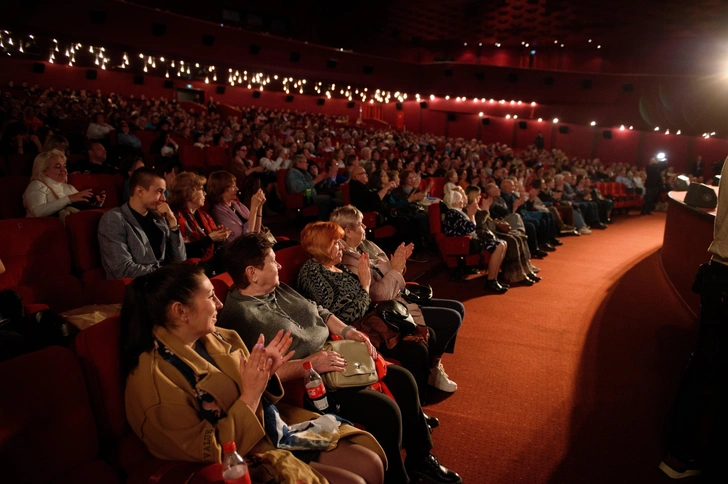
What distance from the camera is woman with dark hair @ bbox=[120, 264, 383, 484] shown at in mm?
1325

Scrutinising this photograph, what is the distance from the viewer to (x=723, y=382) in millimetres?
1991

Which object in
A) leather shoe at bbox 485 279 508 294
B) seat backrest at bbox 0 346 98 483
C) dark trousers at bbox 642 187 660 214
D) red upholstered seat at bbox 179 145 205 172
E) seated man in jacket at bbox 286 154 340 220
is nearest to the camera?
seat backrest at bbox 0 346 98 483

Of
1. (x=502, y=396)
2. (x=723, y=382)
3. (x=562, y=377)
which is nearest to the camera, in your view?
(x=723, y=382)

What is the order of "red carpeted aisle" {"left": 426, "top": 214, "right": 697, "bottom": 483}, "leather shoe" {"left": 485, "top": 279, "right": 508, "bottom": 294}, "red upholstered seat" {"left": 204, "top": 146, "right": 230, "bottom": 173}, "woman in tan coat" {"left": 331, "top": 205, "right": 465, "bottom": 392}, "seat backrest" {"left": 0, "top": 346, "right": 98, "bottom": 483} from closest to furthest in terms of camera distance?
1. "seat backrest" {"left": 0, "top": 346, "right": 98, "bottom": 483}
2. "red carpeted aisle" {"left": 426, "top": 214, "right": 697, "bottom": 483}
3. "woman in tan coat" {"left": 331, "top": 205, "right": 465, "bottom": 392}
4. "leather shoe" {"left": 485, "top": 279, "right": 508, "bottom": 294}
5. "red upholstered seat" {"left": 204, "top": 146, "right": 230, "bottom": 173}

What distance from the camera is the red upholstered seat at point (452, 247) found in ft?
15.4

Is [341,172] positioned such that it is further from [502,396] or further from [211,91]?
[211,91]

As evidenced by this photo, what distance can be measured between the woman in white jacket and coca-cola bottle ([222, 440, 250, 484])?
245 centimetres

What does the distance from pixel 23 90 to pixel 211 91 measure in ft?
25.5

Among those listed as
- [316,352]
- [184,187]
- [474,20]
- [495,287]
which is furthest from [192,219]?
[474,20]

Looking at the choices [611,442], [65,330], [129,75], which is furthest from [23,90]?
[611,442]

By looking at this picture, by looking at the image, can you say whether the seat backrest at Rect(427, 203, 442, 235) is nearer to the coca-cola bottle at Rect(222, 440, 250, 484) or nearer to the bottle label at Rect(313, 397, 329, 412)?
the bottle label at Rect(313, 397, 329, 412)

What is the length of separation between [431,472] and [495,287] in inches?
109

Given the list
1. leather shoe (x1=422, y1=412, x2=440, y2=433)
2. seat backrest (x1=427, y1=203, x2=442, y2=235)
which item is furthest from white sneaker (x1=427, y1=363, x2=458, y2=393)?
seat backrest (x1=427, y1=203, x2=442, y2=235)

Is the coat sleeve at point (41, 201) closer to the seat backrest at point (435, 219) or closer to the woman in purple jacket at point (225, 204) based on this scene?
the woman in purple jacket at point (225, 204)
